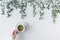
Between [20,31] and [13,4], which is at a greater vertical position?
[13,4]

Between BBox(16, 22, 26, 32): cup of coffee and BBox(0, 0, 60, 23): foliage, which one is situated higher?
BBox(0, 0, 60, 23): foliage

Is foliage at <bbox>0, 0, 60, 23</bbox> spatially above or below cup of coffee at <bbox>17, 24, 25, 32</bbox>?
above

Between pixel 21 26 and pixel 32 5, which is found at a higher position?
pixel 32 5

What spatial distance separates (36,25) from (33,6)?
0.54ft

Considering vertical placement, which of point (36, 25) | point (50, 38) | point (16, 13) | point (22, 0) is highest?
point (22, 0)

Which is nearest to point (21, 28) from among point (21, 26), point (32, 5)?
point (21, 26)

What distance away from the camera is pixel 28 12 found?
4.68 ft

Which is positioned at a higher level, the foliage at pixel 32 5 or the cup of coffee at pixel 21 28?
the foliage at pixel 32 5

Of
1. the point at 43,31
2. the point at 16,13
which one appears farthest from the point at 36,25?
the point at 16,13

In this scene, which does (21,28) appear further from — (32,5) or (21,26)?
(32,5)

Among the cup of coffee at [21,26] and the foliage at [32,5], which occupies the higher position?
the foliage at [32,5]

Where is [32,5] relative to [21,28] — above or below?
above

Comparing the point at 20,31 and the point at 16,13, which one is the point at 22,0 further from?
the point at 20,31

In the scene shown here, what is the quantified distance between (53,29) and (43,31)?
9cm
